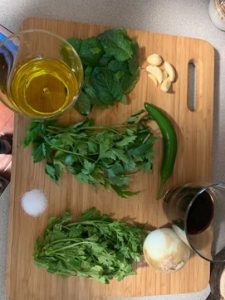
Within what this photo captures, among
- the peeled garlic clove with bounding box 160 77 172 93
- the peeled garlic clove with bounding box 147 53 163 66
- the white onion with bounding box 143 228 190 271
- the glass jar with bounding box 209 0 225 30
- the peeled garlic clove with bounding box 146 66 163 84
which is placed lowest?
the white onion with bounding box 143 228 190 271

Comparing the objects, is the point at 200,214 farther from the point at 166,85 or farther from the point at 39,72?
the point at 39,72

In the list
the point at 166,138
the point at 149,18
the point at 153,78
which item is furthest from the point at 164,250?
the point at 149,18

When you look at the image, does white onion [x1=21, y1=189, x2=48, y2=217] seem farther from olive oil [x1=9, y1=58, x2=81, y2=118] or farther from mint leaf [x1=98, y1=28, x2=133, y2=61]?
mint leaf [x1=98, y1=28, x2=133, y2=61]

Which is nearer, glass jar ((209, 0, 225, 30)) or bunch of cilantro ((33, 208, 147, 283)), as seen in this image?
bunch of cilantro ((33, 208, 147, 283))

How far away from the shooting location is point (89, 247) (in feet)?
2.56

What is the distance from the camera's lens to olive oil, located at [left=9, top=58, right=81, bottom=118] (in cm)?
75

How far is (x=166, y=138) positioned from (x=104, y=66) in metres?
0.16

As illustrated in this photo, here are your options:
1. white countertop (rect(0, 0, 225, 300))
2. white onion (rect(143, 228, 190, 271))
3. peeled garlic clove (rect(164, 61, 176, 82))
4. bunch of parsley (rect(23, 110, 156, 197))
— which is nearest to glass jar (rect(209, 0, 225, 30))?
white countertop (rect(0, 0, 225, 300))

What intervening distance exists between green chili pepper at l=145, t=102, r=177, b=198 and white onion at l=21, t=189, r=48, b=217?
208 mm

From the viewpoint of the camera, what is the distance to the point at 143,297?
2.81 ft

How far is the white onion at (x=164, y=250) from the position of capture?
0.78 meters

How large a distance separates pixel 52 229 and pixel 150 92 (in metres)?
0.29

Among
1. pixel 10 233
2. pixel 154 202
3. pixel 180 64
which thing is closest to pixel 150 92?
pixel 180 64

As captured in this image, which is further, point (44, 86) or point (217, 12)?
point (217, 12)
